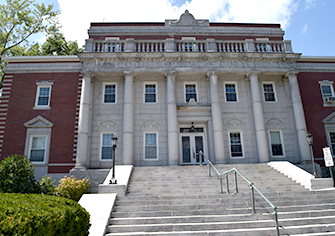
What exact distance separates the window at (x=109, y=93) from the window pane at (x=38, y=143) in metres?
5.80

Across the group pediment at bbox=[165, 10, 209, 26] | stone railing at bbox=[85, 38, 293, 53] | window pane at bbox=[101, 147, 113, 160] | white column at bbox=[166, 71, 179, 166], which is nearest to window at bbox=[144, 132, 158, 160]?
white column at bbox=[166, 71, 179, 166]

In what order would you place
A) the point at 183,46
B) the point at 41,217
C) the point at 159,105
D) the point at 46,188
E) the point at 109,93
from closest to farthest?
the point at 41,217 < the point at 46,188 < the point at 159,105 < the point at 183,46 < the point at 109,93

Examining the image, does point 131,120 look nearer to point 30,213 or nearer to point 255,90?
point 255,90

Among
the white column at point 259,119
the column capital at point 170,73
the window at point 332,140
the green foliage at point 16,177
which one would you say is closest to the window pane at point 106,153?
the green foliage at point 16,177

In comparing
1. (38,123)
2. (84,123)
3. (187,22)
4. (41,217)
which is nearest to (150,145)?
(84,123)

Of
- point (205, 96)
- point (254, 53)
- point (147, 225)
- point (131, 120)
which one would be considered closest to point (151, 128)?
point (131, 120)

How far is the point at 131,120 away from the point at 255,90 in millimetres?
10259

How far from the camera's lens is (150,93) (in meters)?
22.4

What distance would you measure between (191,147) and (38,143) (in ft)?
40.4

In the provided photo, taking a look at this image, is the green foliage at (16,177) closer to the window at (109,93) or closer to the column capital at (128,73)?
the window at (109,93)

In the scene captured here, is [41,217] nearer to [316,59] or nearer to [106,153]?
[106,153]

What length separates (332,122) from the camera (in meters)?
22.9

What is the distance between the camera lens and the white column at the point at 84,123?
19.5m

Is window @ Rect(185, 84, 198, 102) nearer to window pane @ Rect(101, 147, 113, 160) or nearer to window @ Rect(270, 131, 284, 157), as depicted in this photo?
window @ Rect(270, 131, 284, 157)
